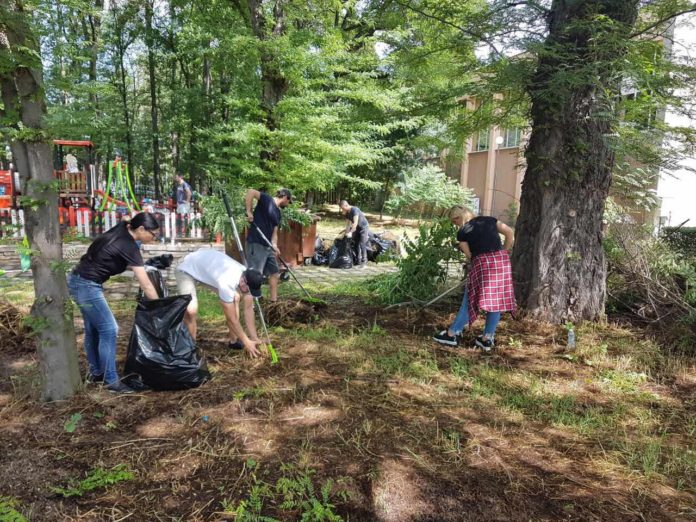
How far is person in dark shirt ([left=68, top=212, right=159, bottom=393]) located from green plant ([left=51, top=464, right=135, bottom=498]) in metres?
1.05

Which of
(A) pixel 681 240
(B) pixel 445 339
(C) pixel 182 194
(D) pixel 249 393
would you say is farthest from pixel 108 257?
(C) pixel 182 194

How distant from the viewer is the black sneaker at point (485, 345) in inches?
193

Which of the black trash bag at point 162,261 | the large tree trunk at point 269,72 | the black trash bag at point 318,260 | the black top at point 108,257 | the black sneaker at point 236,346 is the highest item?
the large tree trunk at point 269,72

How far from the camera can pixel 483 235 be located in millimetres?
4855

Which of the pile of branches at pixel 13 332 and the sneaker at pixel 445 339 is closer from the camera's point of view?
the pile of branches at pixel 13 332

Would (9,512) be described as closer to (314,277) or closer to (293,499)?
(293,499)

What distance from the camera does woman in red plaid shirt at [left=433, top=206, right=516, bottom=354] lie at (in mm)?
4805

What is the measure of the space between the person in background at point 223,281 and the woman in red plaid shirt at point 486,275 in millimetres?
2157

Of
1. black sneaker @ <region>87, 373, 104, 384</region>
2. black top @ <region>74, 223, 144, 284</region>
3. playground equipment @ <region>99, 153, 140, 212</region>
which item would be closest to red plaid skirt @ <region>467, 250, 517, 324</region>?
black top @ <region>74, 223, 144, 284</region>

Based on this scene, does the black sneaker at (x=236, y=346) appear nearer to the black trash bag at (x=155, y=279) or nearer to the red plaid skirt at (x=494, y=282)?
the black trash bag at (x=155, y=279)

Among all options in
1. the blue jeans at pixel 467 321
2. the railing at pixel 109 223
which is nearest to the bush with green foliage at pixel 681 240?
the blue jeans at pixel 467 321

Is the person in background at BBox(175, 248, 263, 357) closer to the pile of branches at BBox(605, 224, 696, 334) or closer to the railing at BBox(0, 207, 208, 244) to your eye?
the pile of branches at BBox(605, 224, 696, 334)

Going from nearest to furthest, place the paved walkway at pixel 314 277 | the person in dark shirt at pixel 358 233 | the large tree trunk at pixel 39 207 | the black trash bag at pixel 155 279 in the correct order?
the large tree trunk at pixel 39 207 → the black trash bag at pixel 155 279 → the paved walkway at pixel 314 277 → the person in dark shirt at pixel 358 233

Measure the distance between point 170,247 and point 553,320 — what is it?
8.92m
